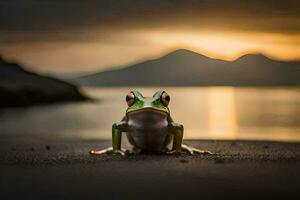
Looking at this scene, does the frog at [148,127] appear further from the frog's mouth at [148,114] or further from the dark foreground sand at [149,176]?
the dark foreground sand at [149,176]

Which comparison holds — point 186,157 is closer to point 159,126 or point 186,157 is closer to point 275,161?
point 159,126

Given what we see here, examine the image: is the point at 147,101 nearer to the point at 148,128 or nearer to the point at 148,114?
the point at 148,114

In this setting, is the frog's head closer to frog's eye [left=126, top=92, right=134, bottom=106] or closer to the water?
frog's eye [left=126, top=92, right=134, bottom=106]

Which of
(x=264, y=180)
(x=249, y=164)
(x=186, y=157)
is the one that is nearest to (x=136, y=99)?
(x=186, y=157)

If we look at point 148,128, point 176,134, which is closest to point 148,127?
point 148,128

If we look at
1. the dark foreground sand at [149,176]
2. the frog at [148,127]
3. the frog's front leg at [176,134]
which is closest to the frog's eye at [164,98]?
the frog at [148,127]

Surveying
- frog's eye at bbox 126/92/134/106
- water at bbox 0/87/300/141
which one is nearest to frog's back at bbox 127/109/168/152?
frog's eye at bbox 126/92/134/106
